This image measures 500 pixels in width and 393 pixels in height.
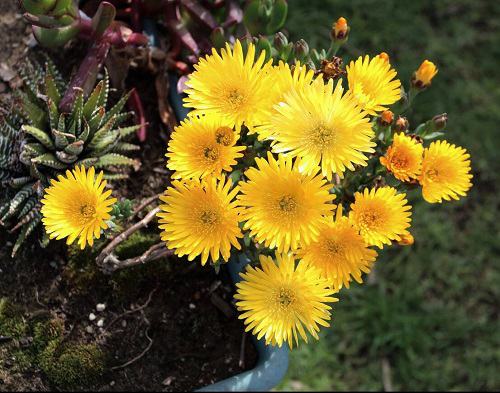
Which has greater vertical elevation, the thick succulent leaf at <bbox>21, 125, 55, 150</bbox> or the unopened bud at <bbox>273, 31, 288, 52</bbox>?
the unopened bud at <bbox>273, 31, 288, 52</bbox>

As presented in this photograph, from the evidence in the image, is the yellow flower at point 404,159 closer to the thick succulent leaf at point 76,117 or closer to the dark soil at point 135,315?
the dark soil at point 135,315

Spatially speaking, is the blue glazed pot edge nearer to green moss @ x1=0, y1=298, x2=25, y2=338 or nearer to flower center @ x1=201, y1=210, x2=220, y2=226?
flower center @ x1=201, y1=210, x2=220, y2=226

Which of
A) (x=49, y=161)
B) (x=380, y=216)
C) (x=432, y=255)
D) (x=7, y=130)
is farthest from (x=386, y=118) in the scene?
(x=432, y=255)

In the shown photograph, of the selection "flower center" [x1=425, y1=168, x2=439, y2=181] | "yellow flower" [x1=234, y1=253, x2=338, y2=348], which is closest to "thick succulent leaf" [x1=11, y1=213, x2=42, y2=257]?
"yellow flower" [x1=234, y1=253, x2=338, y2=348]

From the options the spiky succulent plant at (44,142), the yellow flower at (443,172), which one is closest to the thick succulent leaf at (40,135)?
the spiky succulent plant at (44,142)

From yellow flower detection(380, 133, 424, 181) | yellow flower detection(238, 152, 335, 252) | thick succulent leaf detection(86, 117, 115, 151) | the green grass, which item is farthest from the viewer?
the green grass

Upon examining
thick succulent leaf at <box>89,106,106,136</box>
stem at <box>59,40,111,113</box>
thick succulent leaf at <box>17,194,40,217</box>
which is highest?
stem at <box>59,40,111,113</box>

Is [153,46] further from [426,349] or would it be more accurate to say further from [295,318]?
[426,349]
